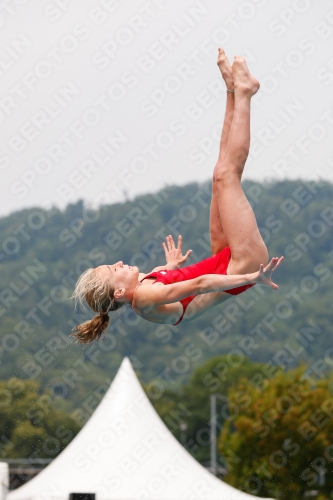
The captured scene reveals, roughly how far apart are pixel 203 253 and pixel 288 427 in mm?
62584

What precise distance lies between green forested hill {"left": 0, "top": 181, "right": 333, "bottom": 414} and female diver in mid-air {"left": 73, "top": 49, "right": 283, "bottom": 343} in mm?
53017

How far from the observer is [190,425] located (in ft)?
222

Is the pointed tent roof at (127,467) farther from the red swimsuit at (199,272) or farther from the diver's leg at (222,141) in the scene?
the diver's leg at (222,141)

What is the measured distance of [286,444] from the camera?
88.3 feet

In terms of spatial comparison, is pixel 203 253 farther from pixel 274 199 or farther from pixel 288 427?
pixel 288 427

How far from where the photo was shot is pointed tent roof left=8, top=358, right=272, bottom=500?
15.3m

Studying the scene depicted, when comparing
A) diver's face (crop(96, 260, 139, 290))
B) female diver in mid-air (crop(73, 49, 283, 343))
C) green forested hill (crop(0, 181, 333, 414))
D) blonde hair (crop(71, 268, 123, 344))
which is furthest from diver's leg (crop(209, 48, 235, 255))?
green forested hill (crop(0, 181, 333, 414))

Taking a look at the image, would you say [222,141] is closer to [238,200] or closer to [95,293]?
[238,200]

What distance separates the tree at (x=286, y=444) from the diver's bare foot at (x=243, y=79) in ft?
65.5

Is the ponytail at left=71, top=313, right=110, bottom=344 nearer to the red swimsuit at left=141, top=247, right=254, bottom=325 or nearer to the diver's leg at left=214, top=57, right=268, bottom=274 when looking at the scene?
the red swimsuit at left=141, top=247, right=254, bottom=325

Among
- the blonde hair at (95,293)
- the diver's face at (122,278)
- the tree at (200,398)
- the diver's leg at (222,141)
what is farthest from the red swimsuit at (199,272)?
the tree at (200,398)

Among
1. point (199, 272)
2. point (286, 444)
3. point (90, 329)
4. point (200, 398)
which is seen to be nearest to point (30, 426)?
point (286, 444)

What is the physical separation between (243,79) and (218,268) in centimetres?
176

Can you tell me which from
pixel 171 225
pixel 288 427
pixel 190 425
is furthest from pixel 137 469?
pixel 171 225
